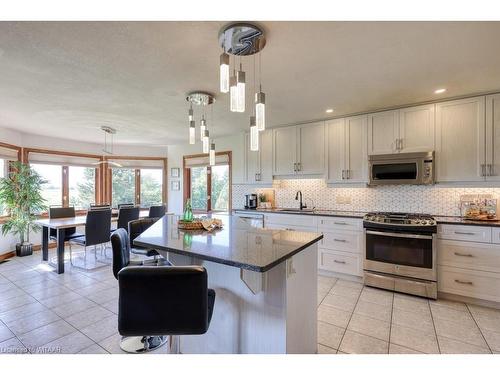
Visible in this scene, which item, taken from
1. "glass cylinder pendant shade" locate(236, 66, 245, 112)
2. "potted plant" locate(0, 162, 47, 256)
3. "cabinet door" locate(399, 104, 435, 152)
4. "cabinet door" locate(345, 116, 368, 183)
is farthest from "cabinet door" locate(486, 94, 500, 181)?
"potted plant" locate(0, 162, 47, 256)

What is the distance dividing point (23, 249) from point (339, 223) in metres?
5.60

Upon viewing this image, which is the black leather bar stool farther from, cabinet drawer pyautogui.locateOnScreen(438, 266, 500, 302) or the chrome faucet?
the chrome faucet

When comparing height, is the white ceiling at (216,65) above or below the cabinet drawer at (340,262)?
above

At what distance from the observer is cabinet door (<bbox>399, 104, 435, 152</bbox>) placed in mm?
3057

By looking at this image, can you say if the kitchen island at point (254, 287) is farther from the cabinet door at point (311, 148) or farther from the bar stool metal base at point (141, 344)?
the cabinet door at point (311, 148)

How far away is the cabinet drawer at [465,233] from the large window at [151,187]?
19.5ft

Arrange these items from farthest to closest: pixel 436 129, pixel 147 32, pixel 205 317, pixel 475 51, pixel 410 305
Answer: pixel 436 129 < pixel 410 305 < pixel 475 51 < pixel 147 32 < pixel 205 317

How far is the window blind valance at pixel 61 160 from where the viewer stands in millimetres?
5039

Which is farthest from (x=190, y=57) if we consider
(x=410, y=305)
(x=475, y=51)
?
(x=410, y=305)

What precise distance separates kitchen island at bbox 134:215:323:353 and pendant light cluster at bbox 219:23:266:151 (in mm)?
710

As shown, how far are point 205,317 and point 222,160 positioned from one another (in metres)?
4.23

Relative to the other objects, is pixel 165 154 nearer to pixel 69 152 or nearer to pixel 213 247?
pixel 69 152

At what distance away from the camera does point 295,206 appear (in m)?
4.37

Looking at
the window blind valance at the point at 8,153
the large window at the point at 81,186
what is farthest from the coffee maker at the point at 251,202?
the window blind valance at the point at 8,153
